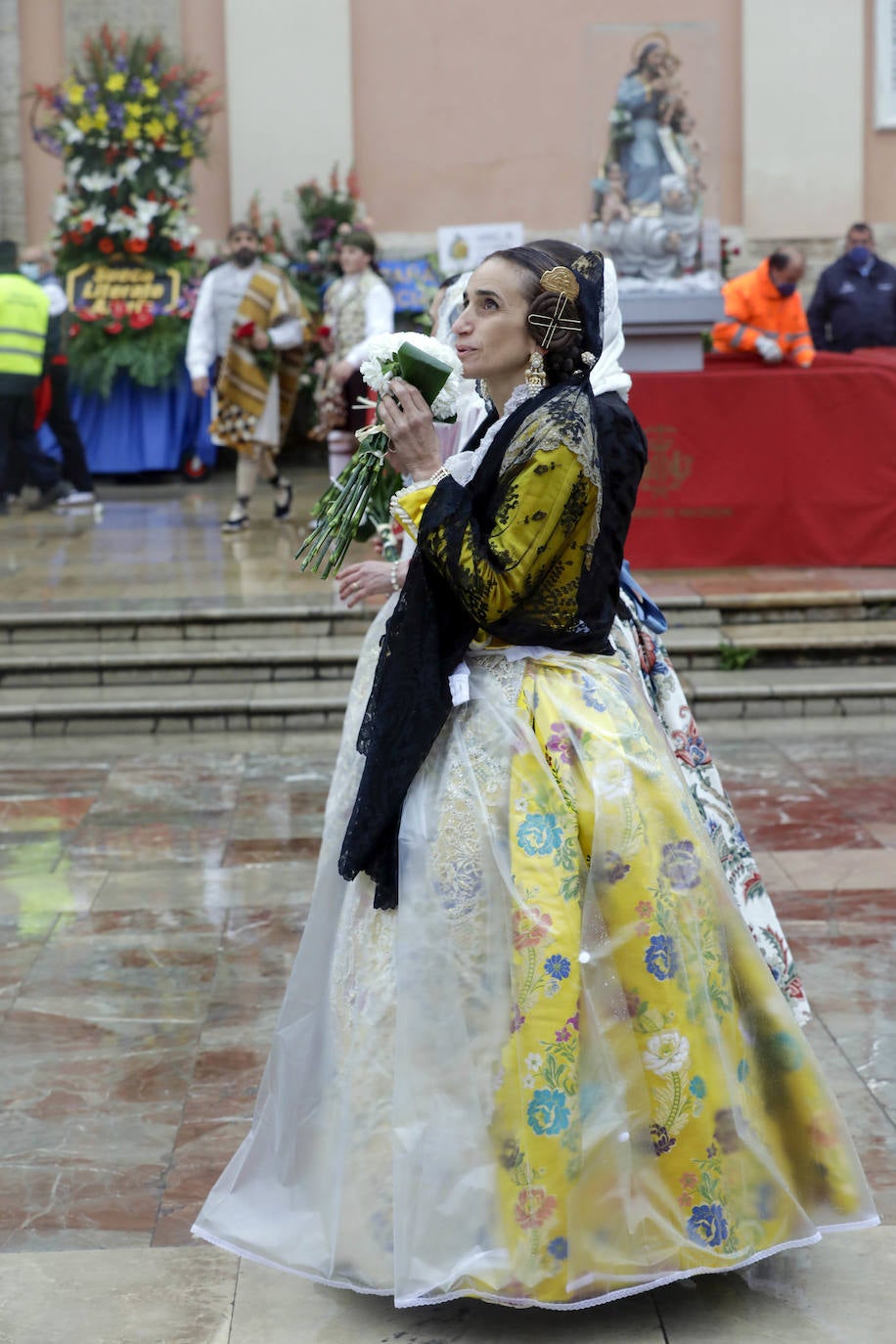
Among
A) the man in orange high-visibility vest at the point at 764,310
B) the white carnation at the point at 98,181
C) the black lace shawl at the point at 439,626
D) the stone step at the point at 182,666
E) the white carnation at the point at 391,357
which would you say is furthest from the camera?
the white carnation at the point at 98,181

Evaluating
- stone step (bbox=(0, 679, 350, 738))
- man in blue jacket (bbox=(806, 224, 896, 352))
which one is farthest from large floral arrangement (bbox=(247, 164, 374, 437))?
stone step (bbox=(0, 679, 350, 738))

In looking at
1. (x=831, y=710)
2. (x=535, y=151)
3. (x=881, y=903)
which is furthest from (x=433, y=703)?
A: (x=535, y=151)

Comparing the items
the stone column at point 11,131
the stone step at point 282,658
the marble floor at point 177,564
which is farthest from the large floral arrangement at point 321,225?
the stone step at point 282,658

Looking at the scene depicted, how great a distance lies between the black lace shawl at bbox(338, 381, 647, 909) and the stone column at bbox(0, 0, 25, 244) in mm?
11986

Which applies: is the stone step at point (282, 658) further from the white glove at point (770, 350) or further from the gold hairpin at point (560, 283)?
the gold hairpin at point (560, 283)

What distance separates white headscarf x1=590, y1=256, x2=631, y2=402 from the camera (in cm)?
327

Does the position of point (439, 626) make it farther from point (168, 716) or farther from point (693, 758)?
point (168, 716)

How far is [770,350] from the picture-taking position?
30.2 feet

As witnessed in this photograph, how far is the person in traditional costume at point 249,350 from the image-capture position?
32.9 feet

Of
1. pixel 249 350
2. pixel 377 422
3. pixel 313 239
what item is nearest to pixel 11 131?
pixel 313 239

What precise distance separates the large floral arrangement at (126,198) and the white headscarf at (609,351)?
969cm

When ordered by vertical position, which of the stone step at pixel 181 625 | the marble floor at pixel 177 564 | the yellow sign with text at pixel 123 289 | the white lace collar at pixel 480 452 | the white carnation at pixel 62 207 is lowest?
the stone step at pixel 181 625

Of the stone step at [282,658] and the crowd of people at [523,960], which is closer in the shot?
the crowd of people at [523,960]

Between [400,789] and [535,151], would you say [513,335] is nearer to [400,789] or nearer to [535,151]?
[400,789]
